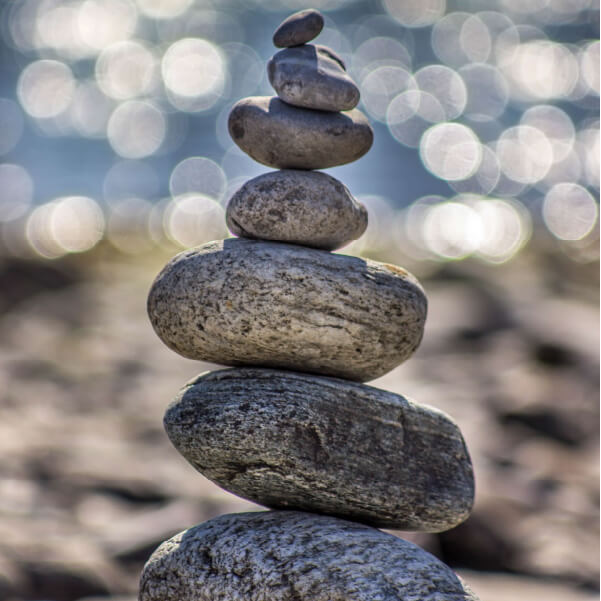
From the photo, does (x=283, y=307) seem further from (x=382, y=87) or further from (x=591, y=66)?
(x=591, y=66)

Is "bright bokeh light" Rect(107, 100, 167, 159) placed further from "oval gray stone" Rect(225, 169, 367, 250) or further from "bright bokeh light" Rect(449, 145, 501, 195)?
"oval gray stone" Rect(225, 169, 367, 250)

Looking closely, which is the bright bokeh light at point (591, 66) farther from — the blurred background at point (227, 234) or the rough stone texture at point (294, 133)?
the rough stone texture at point (294, 133)

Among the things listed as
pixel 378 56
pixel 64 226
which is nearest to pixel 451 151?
pixel 378 56

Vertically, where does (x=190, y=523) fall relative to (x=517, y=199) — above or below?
below

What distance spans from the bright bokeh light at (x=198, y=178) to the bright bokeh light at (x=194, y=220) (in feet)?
1.28

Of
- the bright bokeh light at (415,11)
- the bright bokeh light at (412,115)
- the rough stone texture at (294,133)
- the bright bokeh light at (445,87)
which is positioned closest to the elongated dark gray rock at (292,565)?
the rough stone texture at (294,133)

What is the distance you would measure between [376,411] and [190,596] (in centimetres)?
108

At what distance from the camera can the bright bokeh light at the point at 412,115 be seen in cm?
2436

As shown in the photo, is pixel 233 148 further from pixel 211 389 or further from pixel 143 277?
pixel 211 389

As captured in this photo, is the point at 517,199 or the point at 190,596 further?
the point at 517,199

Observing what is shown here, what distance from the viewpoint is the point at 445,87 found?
86.2 ft

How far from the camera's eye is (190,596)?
344cm

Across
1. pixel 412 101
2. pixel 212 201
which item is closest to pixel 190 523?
pixel 212 201

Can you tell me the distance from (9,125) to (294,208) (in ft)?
81.6
